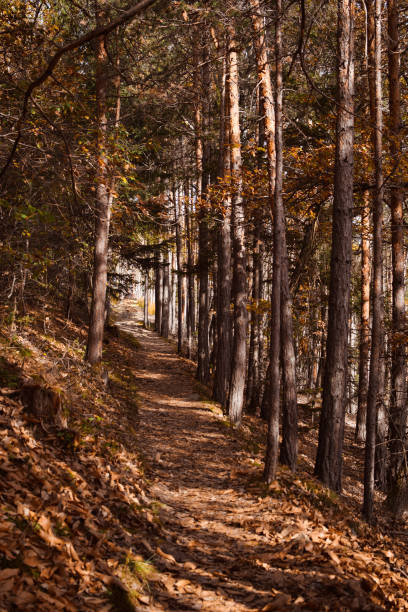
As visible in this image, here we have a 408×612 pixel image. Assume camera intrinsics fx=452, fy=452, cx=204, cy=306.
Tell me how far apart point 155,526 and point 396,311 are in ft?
24.2

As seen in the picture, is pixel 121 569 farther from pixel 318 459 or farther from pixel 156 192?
pixel 156 192

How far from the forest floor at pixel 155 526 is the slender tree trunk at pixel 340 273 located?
0.76 meters

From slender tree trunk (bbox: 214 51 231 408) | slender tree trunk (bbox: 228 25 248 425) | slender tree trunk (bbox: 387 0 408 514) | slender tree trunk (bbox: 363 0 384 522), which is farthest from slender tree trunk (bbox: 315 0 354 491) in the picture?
slender tree trunk (bbox: 214 51 231 408)

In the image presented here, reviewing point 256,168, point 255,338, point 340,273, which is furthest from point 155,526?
point 255,338

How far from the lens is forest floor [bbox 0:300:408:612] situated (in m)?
3.54

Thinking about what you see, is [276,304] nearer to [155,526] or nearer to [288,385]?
[288,385]

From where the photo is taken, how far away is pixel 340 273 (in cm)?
821

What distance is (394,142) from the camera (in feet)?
32.0

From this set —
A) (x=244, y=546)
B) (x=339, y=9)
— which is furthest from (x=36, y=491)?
(x=339, y=9)

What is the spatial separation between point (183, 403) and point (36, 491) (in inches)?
392

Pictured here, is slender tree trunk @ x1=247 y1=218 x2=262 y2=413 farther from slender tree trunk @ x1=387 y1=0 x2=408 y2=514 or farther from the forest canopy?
slender tree trunk @ x1=387 y1=0 x2=408 y2=514


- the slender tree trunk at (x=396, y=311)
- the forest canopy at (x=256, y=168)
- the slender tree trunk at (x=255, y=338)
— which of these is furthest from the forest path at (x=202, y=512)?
the slender tree trunk at (x=255, y=338)

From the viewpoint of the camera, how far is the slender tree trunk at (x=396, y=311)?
31.4 feet

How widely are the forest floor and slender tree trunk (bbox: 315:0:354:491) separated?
76 centimetres
